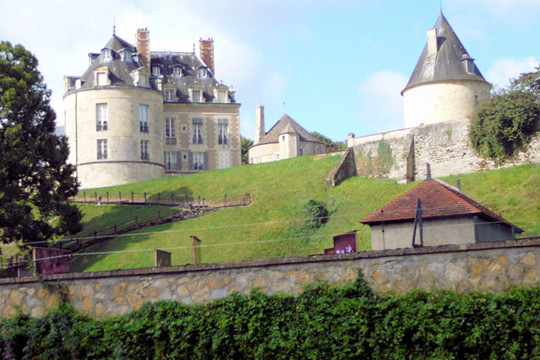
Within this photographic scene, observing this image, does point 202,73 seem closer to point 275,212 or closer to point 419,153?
point 419,153

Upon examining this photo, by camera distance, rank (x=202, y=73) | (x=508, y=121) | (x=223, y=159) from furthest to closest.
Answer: (x=202, y=73) → (x=223, y=159) → (x=508, y=121)

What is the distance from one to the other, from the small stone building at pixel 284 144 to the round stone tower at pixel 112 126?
11.5 metres

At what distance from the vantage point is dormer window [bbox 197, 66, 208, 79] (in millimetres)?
74562

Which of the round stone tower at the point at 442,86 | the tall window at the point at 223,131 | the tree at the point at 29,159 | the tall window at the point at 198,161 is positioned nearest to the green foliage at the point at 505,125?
the round stone tower at the point at 442,86

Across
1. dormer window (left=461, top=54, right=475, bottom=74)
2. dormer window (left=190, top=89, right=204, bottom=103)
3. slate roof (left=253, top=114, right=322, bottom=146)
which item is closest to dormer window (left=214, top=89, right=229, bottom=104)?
dormer window (left=190, top=89, right=204, bottom=103)

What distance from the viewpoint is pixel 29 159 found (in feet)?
133

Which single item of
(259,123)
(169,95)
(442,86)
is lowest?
(442,86)

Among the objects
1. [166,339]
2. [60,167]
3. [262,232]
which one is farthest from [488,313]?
[60,167]

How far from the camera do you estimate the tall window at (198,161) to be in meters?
70.9

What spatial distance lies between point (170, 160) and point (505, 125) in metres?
32.0

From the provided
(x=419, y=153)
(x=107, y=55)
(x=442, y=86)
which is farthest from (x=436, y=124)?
(x=107, y=55)

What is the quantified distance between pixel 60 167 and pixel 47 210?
371cm

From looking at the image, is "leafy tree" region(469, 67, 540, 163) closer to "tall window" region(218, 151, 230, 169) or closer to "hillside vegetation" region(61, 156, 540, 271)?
"hillside vegetation" region(61, 156, 540, 271)

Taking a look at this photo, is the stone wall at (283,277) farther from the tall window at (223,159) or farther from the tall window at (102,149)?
the tall window at (223,159)
